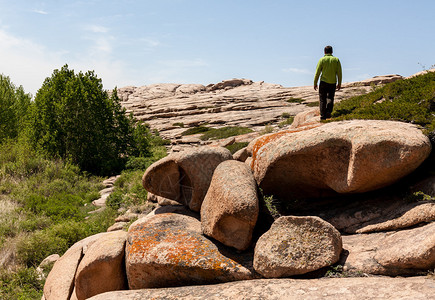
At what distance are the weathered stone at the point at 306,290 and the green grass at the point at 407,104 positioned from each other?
3.08 meters

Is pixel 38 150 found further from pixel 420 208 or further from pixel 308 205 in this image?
pixel 420 208

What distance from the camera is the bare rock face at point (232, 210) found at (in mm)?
5430

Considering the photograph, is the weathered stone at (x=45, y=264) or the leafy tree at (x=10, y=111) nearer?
the weathered stone at (x=45, y=264)

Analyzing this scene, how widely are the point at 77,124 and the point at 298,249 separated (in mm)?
20781

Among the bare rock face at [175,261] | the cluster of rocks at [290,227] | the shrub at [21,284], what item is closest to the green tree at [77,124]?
the shrub at [21,284]

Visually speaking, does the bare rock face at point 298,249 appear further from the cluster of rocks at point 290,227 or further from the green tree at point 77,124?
the green tree at point 77,124

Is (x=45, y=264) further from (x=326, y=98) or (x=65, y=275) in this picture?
(x=326, y=98)

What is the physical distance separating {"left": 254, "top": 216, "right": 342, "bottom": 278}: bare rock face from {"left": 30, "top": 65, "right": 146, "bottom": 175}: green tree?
1817cm

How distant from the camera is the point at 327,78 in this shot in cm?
1073

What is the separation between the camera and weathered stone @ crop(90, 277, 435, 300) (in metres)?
3.84

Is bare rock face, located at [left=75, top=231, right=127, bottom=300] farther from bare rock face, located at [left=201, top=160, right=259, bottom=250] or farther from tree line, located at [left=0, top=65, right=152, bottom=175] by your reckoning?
tree line, located at [left=0, top=65, right=152, bottom=175]

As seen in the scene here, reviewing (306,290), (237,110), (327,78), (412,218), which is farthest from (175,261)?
(237,110)

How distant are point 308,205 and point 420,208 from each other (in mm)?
2123

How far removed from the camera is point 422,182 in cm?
564
